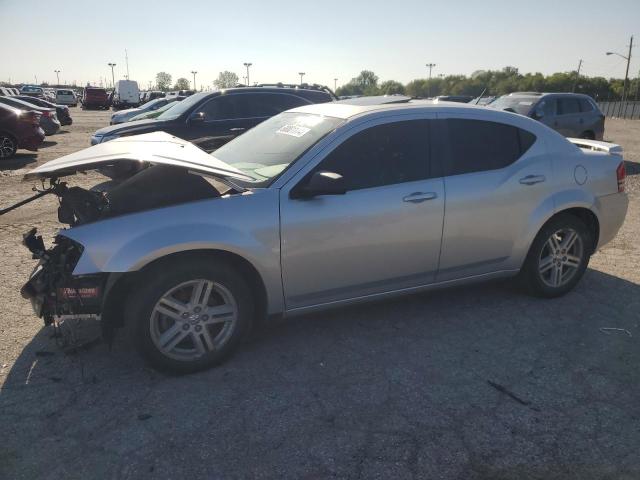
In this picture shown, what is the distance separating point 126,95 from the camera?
1761 inches

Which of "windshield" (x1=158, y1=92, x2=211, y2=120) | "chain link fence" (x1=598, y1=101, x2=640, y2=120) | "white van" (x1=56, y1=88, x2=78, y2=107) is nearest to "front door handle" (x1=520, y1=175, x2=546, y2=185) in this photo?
"windshield" (x1=158, y1=92, x2=211, y2=120)

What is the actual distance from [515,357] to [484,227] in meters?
1.01

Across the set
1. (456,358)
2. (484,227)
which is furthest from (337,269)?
(484,227)

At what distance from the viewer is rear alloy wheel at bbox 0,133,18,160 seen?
41.2 feet

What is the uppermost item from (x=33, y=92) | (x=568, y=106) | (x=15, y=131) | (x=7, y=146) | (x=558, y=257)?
(x=33, y=92)

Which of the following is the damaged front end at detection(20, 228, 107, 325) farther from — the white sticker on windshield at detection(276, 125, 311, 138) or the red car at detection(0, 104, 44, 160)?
the red car at detection(0, 104, 44, 160)

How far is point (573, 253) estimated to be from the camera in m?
4.45

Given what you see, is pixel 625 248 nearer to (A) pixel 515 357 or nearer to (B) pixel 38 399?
(A) pixel 515 357

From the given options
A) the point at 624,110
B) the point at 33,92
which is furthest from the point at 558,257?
the point at 624,110

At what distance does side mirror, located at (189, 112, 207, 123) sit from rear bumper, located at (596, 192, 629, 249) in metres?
6.70

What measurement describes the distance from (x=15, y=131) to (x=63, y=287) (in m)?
11.8

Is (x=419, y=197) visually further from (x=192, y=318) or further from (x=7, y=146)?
(x=7, y=146)

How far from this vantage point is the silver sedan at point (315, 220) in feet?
10.1

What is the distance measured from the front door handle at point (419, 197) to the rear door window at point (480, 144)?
0.86 feet
